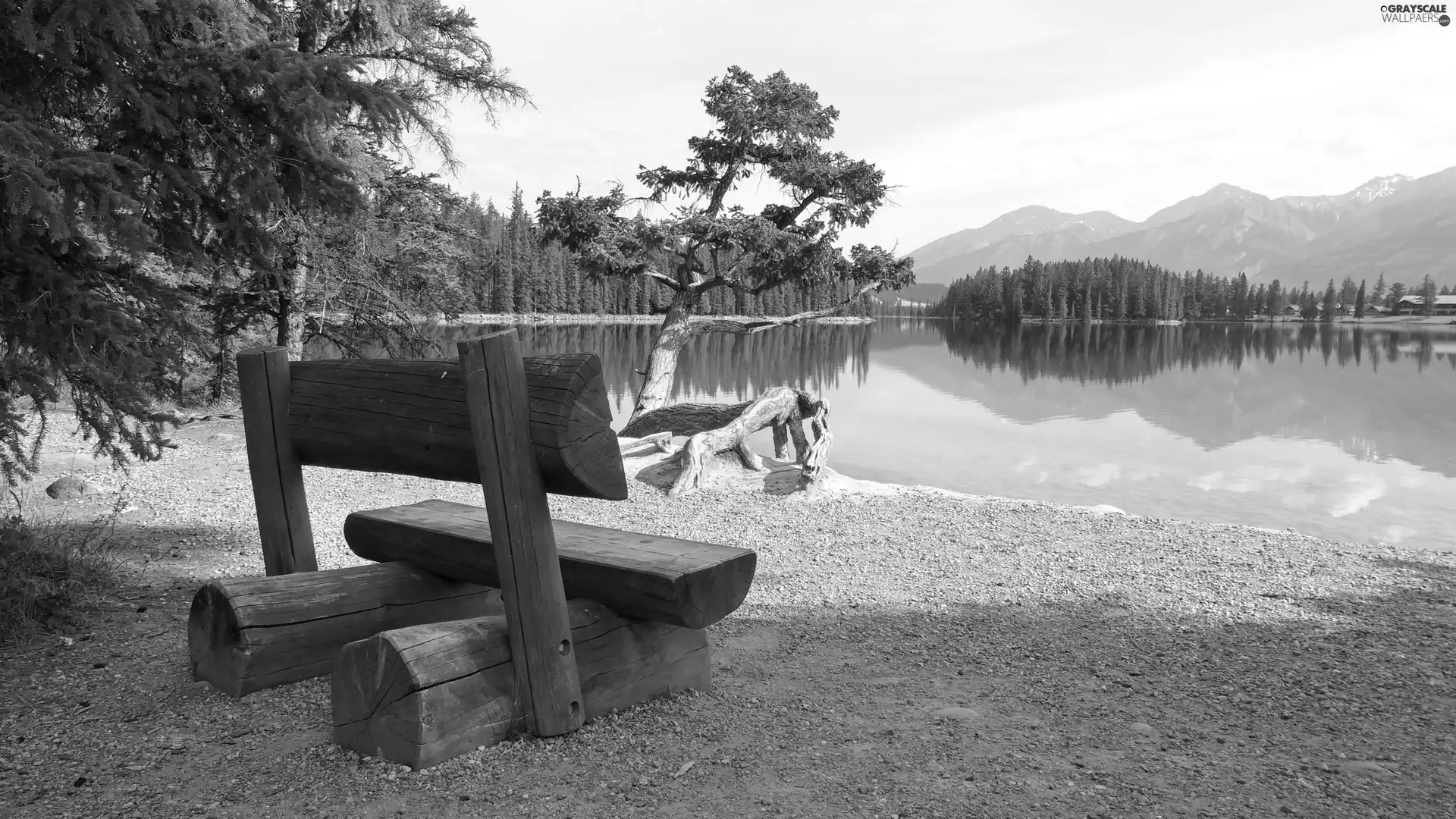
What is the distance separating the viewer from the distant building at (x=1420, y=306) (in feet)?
424

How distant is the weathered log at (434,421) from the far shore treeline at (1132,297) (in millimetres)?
133865

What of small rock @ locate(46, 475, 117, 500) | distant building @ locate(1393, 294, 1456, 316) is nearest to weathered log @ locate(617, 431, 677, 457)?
small rock @ locate(46, 475, 117, 500)

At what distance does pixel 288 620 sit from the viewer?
403cm

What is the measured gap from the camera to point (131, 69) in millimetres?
4902

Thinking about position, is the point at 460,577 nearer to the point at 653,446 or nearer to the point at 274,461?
the point at 274,461

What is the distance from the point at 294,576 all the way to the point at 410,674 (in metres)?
1.30

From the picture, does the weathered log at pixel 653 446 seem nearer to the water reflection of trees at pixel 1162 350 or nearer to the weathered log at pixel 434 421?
the weathered log at pixel 434 421

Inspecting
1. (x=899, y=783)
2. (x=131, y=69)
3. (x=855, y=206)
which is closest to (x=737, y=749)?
(x=899, y=783)

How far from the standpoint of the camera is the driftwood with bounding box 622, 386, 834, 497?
37.5 ft

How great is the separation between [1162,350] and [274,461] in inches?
2549

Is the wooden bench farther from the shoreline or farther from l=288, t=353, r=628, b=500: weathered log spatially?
the shoreline

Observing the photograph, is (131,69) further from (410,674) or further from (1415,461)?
(1415,461)

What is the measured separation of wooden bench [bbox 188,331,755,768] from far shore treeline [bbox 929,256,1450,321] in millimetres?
133433

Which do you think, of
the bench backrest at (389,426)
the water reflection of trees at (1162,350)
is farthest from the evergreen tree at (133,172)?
the water reflection of trees at (1162,350)
